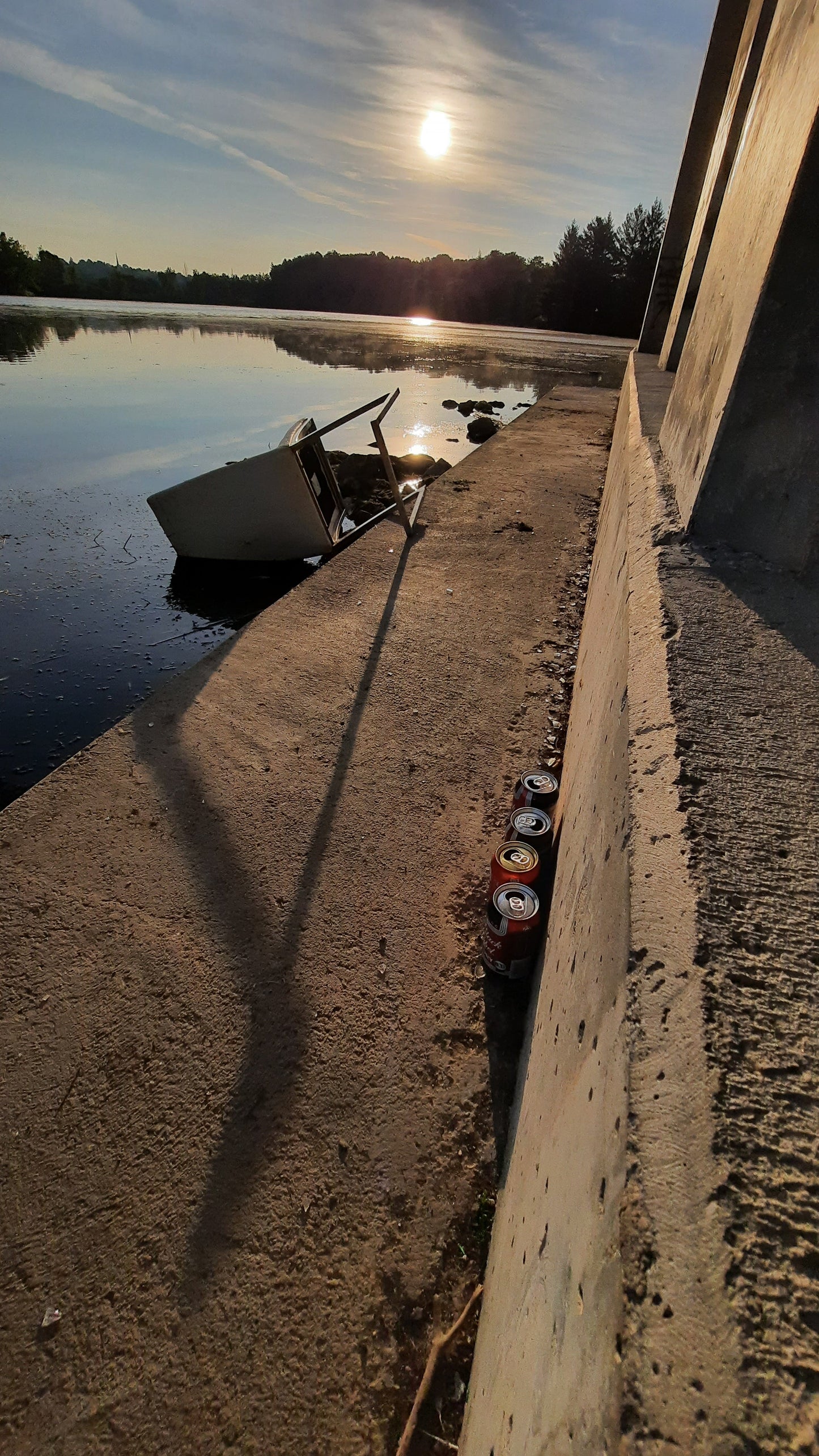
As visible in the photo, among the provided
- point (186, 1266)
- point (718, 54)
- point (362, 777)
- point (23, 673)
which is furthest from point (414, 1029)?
point (718, 54)

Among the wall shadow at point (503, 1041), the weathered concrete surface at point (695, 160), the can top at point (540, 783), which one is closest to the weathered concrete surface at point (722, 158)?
the weathered concrete surface at point (695, 160)

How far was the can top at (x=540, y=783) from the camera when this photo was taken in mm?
2602

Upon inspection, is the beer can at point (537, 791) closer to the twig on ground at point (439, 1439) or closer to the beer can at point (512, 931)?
the beer can at point (512, 931)

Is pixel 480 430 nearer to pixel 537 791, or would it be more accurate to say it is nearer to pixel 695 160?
pixel 695 160

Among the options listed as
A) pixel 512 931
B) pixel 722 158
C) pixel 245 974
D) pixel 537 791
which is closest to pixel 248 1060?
pixel 245 974

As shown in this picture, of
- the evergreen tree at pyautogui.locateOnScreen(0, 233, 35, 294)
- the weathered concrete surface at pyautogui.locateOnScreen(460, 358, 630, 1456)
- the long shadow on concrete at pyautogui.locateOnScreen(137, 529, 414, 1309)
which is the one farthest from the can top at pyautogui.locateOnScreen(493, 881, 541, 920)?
the evergreen tree at pyautogui.locateOnScreen(0, 233, 35, 294)

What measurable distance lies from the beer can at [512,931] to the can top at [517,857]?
7 cm

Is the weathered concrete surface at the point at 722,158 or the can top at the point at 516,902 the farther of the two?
the weathered concrete surface at the point at 722,158

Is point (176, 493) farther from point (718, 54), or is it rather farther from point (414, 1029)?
point (718, 54)

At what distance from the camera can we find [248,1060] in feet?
6.27

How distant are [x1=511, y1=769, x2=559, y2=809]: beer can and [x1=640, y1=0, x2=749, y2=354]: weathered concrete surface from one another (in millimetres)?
10109

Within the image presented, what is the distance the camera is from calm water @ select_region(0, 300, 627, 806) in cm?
594

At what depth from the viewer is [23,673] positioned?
582 cm

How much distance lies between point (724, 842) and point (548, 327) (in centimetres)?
7332
